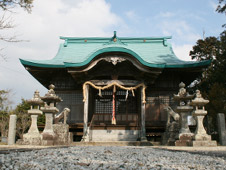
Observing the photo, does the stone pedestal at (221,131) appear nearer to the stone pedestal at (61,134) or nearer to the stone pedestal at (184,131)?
the stone pedestal at (184,131)

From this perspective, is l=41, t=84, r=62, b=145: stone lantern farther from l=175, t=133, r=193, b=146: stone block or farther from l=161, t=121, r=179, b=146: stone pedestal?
l=175, t=133, r=193, b=146: stone block

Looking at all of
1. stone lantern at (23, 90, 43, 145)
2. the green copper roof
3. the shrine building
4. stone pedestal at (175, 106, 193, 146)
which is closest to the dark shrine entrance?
the shrine building

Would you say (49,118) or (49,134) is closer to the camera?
(49,134)

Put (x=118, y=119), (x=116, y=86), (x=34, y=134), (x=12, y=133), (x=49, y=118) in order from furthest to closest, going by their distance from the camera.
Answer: (x=118, y=119), (x=116, y=86), (x=12, y=133), (x=49, y=118), (x=34, y=134)

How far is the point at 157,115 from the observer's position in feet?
41.5

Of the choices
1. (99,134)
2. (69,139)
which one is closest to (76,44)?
(99,134)

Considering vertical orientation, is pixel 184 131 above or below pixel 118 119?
below

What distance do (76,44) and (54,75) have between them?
4.85m

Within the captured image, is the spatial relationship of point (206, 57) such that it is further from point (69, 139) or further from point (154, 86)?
point (69, 139)

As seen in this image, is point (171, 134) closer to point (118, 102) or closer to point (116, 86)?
point (116, 86)

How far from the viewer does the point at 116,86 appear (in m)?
12.5

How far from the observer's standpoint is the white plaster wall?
11.7 metres

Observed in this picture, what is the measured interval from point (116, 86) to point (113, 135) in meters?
2.74

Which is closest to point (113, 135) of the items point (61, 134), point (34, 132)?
point (61, 134)
